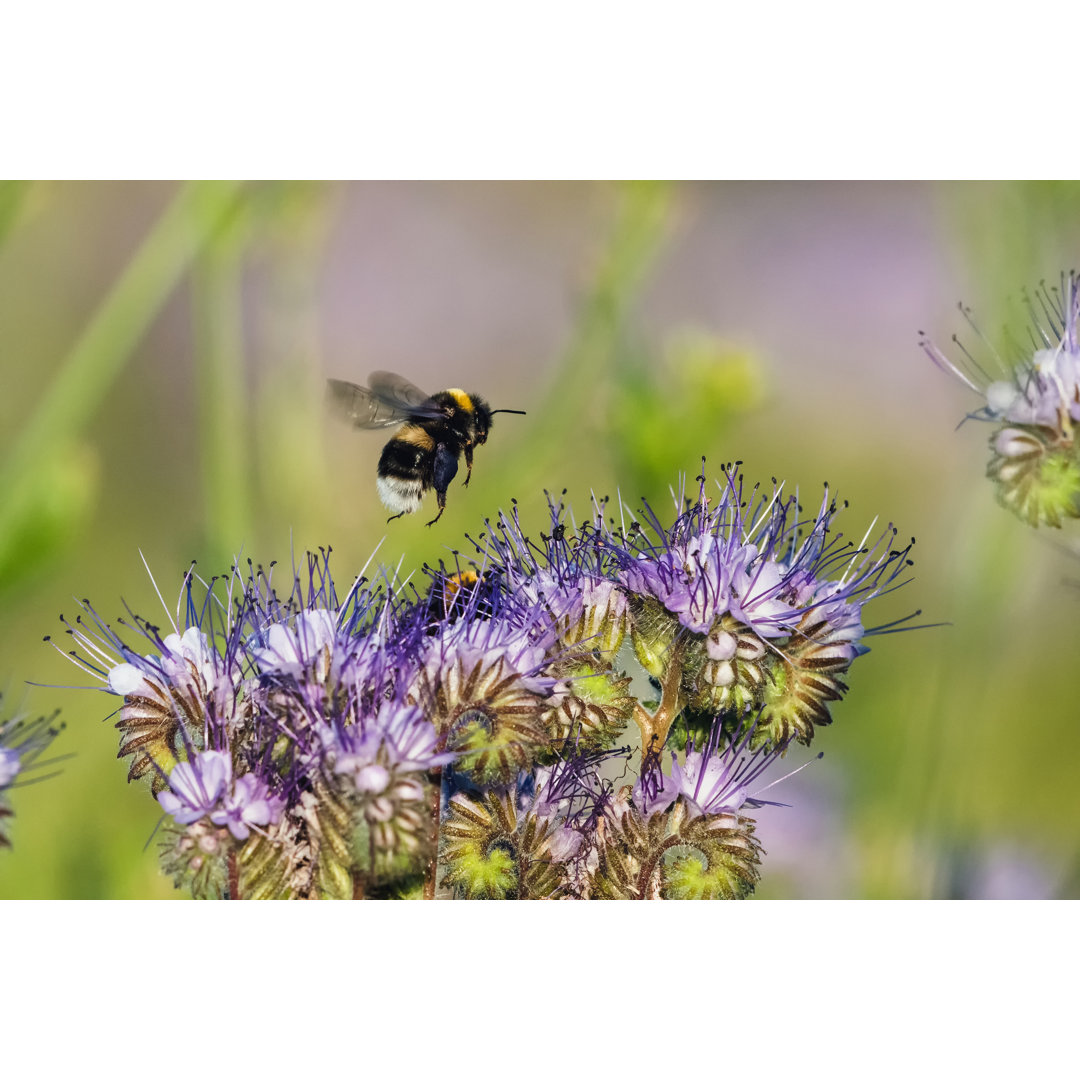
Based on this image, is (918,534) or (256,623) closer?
(256,623)

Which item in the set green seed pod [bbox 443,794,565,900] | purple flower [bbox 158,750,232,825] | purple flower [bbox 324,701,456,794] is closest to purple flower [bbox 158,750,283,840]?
purple flower [bbox 158,750,232,825]

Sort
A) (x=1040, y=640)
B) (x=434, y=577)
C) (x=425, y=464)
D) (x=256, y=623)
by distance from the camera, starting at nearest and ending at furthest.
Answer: (x=256, y=623) → (x=434, y=577) → (x=425, y=464) → (x=1040, y=640)

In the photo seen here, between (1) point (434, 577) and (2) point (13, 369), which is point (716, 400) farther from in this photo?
(2) point (13, 369)

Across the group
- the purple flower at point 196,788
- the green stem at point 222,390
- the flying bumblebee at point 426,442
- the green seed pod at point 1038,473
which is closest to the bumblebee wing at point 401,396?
the flying bumblebee at point 426,442

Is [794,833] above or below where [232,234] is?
Answer: below

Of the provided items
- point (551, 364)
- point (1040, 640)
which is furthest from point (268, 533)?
point (1040, 640)

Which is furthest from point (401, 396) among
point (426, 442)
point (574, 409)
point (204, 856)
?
point (204, 856)
